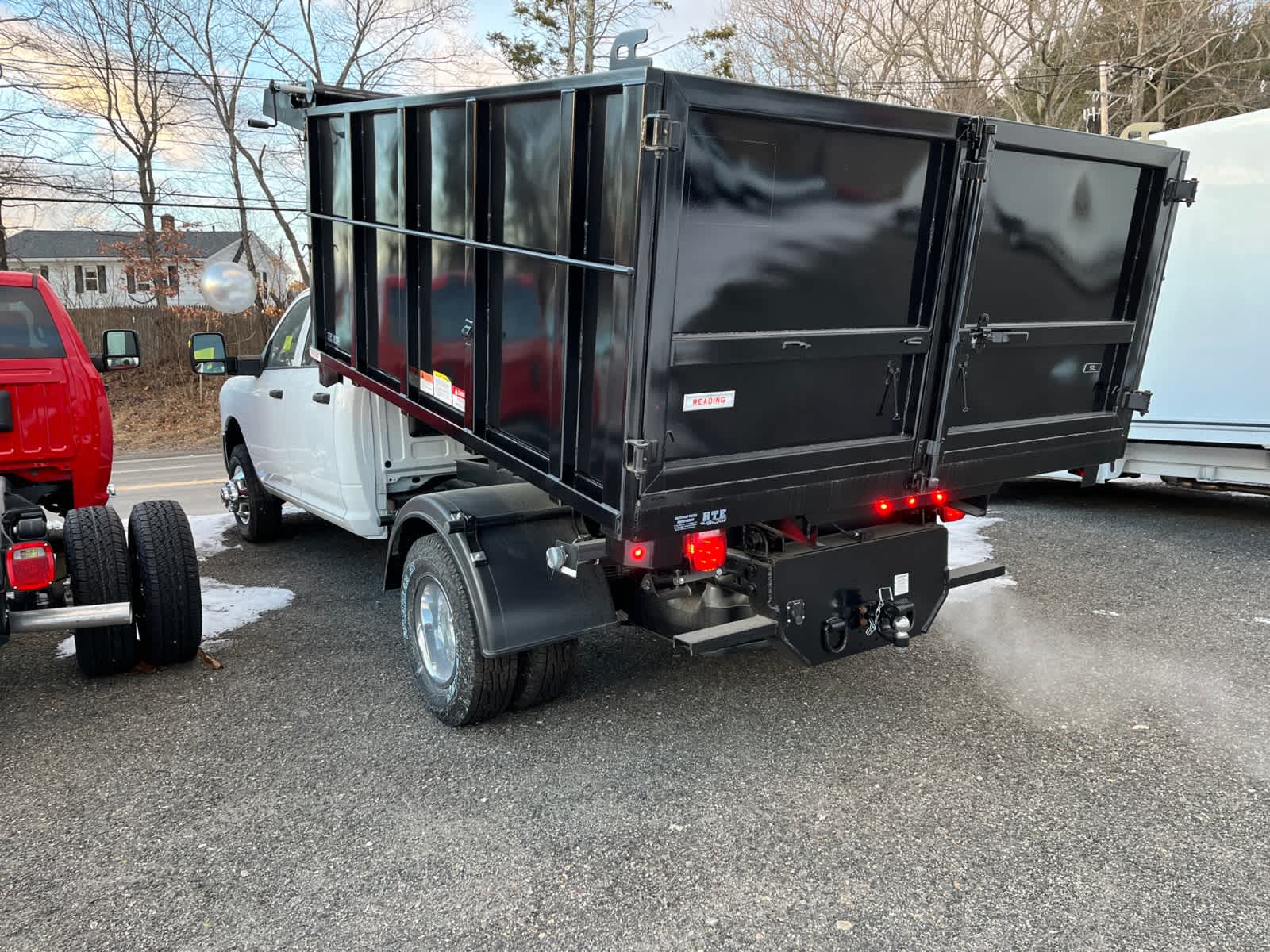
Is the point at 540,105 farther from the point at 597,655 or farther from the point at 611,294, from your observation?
the point at 597,655

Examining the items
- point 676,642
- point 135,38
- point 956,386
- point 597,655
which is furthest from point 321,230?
point 135,38

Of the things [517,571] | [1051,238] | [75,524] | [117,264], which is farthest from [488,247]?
[117,264]

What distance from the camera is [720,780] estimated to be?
3.62 metres

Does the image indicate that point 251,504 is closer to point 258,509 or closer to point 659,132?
point 258,509

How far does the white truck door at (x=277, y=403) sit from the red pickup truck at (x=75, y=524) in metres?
0.95

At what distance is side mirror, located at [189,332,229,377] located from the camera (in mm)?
6012

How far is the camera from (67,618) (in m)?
3.77

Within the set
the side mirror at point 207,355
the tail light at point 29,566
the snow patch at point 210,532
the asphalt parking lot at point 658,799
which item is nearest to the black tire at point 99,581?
the asphalt parking lot at point 658,799

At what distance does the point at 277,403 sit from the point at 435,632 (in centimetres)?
295

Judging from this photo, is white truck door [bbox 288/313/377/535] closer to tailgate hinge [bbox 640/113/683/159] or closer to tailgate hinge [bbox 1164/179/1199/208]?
tailgate hinge [bbox 640/113/683/159]

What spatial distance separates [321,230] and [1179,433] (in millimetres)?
6984

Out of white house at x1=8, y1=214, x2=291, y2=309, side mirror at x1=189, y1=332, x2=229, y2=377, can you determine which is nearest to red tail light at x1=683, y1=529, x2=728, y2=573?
side mirror at x1=189, y1=332, x2=229, y2=377

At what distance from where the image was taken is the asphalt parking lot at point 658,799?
9.16ft

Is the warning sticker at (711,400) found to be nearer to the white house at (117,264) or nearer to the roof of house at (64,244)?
the white house at (117,264)
